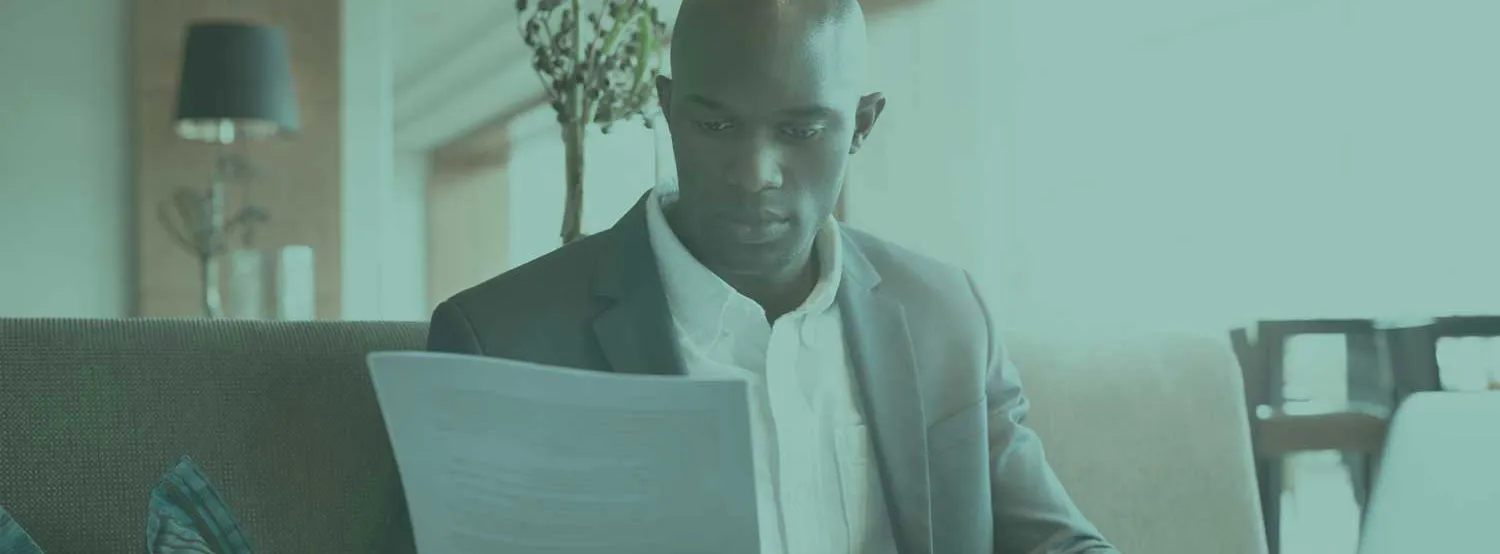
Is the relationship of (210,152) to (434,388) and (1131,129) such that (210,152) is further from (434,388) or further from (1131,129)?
(434,388)

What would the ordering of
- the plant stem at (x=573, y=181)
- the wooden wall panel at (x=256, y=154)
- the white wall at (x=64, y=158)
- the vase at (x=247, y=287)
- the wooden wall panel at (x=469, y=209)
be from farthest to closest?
1. the wooden wall panel at (x=469, y=209)
2. the wooden wall panel at (x=256, y=154)
3. the white wall at (x=64, y=158)
4. the vase at (x=247, y=287)
5. the plant stem at (x=573, y=181)

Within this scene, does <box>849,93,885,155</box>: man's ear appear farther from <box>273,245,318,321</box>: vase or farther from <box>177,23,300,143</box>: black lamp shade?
<box>177,23,300,143</box>: black lamp shade

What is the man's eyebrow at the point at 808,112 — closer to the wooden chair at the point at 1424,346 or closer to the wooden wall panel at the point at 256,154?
the wooden chair at the point at 1424,346

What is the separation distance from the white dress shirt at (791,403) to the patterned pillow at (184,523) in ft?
1.27

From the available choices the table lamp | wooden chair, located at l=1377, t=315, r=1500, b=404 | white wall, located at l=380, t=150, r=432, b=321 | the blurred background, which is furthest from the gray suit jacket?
white wall, located at l=380, t=150, r=432, b=321

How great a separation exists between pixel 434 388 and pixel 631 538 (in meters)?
0.14

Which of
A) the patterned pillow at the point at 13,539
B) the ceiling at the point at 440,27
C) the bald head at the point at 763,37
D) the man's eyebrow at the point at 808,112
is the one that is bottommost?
the patterned pillow at the point at 13,539

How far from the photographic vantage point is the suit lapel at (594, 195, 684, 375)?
3.92 feet

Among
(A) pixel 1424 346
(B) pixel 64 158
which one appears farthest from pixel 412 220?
(A) pixel 1424 346

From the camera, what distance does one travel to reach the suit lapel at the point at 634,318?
3.92ft

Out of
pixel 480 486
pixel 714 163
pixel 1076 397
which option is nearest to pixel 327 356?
pixel 714 163

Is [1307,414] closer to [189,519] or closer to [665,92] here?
[665,92]

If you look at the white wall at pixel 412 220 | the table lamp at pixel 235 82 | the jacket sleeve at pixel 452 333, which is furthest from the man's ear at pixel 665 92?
the white wall at pixel 412 220

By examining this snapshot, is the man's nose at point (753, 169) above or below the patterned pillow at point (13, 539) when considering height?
above
